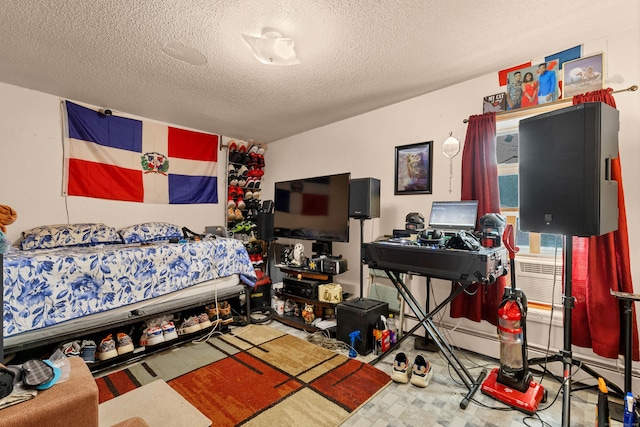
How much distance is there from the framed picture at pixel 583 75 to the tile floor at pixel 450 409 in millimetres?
2025

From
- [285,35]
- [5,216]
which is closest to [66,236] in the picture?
[5,216]

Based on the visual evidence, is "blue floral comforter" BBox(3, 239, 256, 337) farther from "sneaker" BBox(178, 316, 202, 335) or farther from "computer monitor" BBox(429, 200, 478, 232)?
"computer monitor" BBox(429, 200, 478, 232)

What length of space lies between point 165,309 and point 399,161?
252cm

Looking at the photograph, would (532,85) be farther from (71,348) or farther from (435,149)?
(71,348)

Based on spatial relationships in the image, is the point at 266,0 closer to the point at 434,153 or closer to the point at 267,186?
the point at 434,153

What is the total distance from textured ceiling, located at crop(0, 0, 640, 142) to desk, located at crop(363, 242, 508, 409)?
1395 mm

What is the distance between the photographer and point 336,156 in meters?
3.61

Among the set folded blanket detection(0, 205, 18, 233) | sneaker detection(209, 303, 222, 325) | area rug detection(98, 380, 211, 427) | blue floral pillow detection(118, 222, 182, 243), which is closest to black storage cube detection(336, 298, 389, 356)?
sneaker detection(209, 303, 222, 325)

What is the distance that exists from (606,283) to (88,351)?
→ 350 cm

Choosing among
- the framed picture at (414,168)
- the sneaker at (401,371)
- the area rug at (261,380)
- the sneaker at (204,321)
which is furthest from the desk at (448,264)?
the sneaker at (204,321)

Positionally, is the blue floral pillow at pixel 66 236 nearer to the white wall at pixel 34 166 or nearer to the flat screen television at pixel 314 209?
the white wall at pixel 34 166

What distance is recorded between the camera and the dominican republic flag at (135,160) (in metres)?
3.04

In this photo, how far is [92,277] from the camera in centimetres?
207

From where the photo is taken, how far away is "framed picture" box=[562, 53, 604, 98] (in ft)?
6.43
